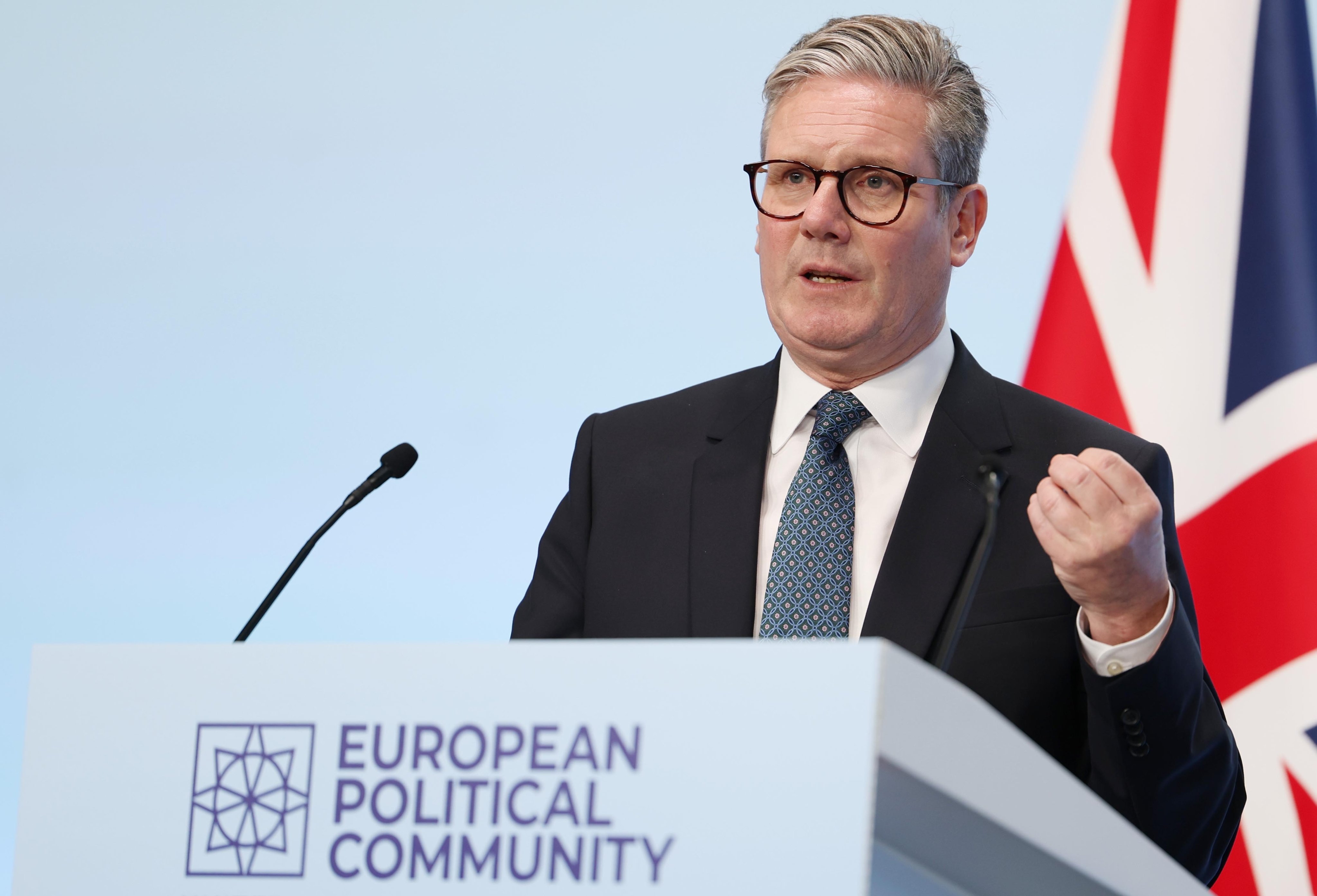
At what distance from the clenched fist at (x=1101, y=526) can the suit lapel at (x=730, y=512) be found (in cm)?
48

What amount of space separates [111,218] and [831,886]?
3.09 metres

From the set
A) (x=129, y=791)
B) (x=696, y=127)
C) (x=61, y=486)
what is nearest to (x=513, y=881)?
(x=129, y=791)

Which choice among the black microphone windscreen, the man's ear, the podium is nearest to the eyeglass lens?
the man's ear

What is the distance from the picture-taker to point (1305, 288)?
2596mm

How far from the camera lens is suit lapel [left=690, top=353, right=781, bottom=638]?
1.70 metres

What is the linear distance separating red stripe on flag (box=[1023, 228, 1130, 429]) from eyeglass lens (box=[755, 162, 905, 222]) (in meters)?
1.07

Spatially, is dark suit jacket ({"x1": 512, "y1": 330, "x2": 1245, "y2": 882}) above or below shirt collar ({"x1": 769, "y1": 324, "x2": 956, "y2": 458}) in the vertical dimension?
below

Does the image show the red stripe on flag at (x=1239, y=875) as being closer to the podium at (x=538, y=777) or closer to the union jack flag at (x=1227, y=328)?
the union jack flag at (x=1227, y=328)

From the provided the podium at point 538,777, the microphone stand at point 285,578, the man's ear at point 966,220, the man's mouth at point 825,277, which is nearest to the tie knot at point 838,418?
the man's mouth at point 825,277

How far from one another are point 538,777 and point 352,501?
2.45ft

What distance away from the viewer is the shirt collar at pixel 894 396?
5.98 ft

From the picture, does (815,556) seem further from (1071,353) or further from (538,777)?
(1071,353)

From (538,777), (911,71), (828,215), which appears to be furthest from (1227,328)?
(538,777)

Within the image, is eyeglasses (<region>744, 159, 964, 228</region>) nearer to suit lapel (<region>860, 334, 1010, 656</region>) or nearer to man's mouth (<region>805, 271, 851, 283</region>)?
man's mouth (<region>805, 271, 851, 283</region>)
